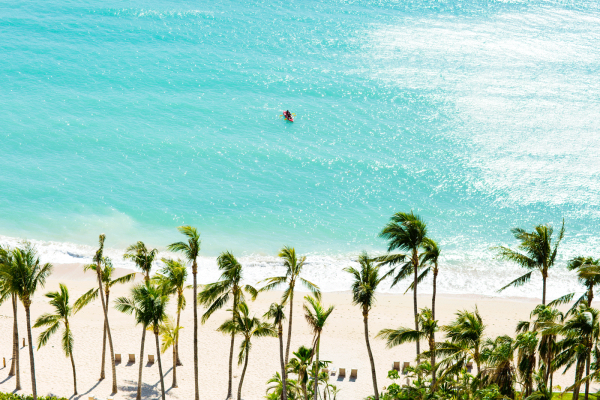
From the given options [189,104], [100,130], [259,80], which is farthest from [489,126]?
[100,130]

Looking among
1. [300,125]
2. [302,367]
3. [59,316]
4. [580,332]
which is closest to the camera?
[580,332]

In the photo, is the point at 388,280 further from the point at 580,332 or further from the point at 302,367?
the point at 580,332

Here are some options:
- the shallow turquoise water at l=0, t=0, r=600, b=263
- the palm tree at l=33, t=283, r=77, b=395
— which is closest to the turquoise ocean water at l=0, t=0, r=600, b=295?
the shallow turquoise water at l=0, t=0, r=600, b=263

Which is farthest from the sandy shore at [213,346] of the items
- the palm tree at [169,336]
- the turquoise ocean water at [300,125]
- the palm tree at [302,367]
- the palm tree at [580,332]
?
the palm tree at [580,332]

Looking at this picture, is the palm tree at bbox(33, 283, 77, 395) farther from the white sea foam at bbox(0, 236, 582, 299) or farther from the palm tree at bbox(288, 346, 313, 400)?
the white sea foam at bbox(0, 236, 582, 299)

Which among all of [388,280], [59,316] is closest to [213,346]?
[59,316]

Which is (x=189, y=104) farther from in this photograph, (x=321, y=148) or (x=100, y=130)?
(x=321, y=148)

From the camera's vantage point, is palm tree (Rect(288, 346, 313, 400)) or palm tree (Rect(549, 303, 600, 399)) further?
palm tree (Rect(288, 346, 313, 400))
